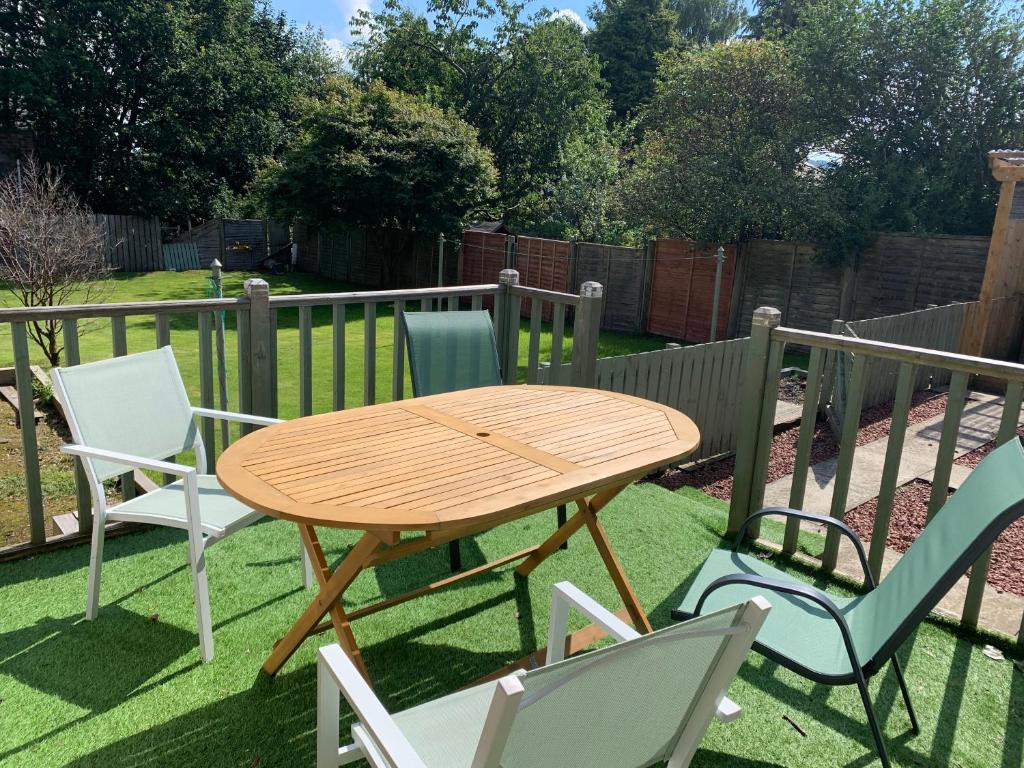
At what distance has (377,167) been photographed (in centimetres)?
1503

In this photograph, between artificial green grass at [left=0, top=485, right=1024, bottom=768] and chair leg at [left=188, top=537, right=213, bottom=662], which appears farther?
chair leg at [left=188, top=537, right=213, bottom=662]

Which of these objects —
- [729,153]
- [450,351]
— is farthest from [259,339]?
[729,153]

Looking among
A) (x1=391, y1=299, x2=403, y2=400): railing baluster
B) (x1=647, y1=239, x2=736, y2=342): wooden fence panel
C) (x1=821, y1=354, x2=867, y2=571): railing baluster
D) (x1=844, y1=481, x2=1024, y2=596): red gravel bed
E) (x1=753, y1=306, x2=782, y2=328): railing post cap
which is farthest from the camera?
(x1=647, y1=239, x2=736, y2=342): wooden fence panel

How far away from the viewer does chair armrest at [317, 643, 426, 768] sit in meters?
1.26

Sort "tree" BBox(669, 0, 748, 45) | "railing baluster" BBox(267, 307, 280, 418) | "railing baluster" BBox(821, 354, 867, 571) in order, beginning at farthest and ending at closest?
"tree" BBox(669, 0, 748, 45)
"railing baluster" BBox(267, 307, 280, 418)
"railing baluster" BBox(821, 354, 867, 571)

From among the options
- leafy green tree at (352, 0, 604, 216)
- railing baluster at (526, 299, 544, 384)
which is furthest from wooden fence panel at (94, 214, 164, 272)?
railing baluster at (526, 299, 544, 384)

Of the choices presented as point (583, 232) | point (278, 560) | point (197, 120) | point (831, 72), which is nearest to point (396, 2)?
point (197, 120)

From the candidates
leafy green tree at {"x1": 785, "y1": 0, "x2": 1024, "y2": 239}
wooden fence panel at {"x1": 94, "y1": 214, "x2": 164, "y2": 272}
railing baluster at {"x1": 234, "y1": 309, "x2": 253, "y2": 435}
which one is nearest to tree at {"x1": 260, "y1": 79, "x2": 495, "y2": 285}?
wooden fence panel at {"x1": 94, "y1": 214, "x2": 164, "y2": 272}

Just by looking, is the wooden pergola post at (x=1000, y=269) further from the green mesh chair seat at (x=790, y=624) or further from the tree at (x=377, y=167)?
the tree at (x=377, y=167)

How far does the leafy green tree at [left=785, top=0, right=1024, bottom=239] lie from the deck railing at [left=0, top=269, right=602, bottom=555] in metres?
9.34

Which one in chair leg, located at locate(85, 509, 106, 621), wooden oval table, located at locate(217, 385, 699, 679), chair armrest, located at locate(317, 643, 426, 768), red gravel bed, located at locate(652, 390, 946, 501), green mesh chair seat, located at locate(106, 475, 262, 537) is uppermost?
wooden oval table, located at locate(217, 385, 699, 679)

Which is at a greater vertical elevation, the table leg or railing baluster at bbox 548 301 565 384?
railing baluster at bbox 548 301 565 384

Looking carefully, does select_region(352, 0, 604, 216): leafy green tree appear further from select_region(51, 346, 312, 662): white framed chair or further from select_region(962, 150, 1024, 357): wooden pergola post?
select_region(51, 346, 312, 662): white framed chair

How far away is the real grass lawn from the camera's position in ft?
14.2
